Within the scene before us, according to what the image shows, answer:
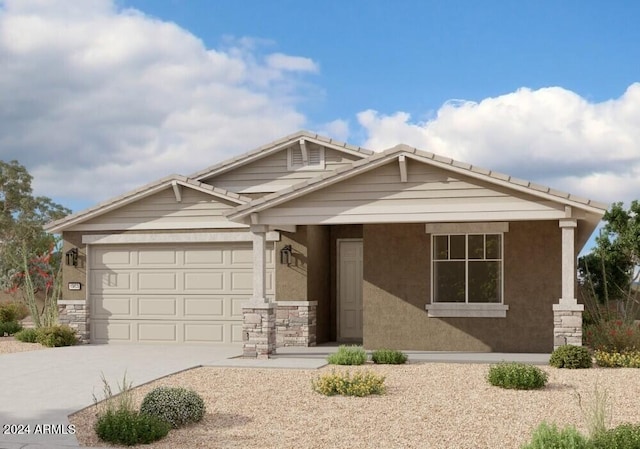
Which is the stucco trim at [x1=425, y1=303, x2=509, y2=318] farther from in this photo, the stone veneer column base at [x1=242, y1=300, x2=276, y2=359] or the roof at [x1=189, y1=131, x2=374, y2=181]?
the roof at [x1=189, y1=131, x2=374, y2=181]

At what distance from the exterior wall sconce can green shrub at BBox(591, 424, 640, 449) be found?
1121cm

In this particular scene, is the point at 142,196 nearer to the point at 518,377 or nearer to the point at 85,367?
the point at 85,367

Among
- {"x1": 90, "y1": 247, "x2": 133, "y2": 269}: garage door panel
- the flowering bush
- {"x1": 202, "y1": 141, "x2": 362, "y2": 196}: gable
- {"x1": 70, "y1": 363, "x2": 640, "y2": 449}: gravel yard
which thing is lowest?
{"x1": 70, "y1": 363, "x2": 640, "y2": 449}: gravel yard

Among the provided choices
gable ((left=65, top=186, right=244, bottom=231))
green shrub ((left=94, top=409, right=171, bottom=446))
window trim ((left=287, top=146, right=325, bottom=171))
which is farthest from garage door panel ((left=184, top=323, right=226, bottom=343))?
green shrub ((left=94, top=409, right=171, bottom=446))

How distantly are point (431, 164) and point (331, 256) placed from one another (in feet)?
17.1

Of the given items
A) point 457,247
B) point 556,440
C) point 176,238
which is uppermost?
point 176,238

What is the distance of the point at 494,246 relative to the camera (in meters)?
16.6

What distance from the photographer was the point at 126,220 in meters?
19.5

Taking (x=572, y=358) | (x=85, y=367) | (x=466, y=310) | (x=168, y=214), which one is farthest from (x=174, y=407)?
(x=168, y=214)

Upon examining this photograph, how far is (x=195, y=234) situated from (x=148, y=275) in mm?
Answer: 1632

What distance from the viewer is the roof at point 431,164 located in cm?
1438

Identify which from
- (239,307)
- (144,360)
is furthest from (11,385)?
(239,307)

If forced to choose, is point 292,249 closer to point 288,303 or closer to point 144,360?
point 288,303

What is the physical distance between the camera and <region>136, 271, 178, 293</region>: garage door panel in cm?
1917
